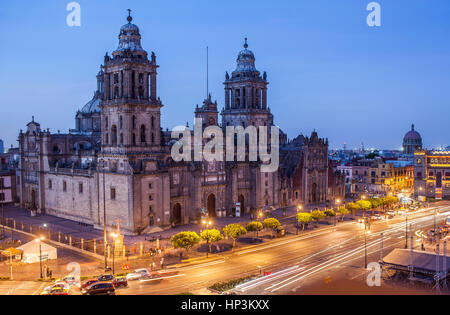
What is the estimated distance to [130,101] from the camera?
221ft

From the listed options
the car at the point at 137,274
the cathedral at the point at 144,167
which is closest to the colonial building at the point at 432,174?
the cathedral at the point at 144,167

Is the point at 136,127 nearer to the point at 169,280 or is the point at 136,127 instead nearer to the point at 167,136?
the point at 167,136

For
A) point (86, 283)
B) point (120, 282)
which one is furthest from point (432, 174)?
point (86, 283)

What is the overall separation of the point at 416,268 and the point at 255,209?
45990 mm

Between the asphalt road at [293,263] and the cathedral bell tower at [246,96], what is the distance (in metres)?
30.3

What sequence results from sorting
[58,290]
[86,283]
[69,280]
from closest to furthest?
[58,290], [86,283], [69,280]

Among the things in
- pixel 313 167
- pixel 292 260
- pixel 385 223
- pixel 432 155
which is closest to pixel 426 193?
pixel 432 155

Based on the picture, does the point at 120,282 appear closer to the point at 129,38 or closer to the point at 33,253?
the point at 33,253

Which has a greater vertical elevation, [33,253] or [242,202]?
[242,202]

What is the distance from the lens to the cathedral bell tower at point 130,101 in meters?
67.7

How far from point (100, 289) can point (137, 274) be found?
631cm

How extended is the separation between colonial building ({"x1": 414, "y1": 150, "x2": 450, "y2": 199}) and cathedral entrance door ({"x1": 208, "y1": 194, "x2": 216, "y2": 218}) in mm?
69317

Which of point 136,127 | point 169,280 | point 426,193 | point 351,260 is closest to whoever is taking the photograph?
point 169,280

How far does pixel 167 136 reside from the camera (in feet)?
282
